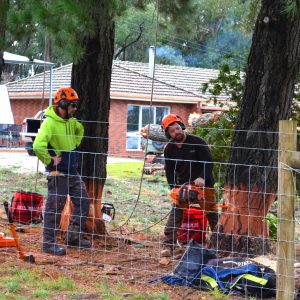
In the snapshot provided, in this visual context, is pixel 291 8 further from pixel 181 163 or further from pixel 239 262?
pixel 181 163

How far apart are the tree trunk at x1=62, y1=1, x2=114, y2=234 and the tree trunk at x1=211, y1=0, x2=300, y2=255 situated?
2101mm

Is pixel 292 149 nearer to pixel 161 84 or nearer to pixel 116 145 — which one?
pixel 116 145

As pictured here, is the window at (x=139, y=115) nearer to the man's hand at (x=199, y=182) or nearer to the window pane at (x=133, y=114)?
the window pane at (x=133, y=114)

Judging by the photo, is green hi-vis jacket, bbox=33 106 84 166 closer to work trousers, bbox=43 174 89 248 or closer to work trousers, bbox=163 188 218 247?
work trousers, bbox=43 174 89 248

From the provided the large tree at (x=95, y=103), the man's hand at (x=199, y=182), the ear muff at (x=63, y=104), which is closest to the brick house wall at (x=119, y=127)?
the large tree at (x=95, y=103)

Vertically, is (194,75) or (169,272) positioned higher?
(194,75)

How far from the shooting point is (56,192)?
835cm

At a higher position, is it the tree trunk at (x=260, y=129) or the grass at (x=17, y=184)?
the tree trunk at (x=260, y=129)

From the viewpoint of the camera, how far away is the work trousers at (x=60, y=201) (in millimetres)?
8312

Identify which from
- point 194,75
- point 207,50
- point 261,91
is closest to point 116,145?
point 194,75

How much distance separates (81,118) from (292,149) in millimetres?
4060

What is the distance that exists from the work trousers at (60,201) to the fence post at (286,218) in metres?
3.16

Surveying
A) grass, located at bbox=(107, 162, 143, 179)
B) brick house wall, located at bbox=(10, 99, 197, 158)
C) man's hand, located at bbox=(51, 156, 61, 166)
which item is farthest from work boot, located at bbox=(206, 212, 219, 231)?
brick house wall, located at bbox=(10, 99, 197, 158)

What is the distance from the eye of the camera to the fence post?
5773 millimetres
